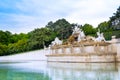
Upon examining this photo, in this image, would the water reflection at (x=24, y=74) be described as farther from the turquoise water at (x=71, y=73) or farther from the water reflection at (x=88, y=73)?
the water reflection at (x=88, y=73)

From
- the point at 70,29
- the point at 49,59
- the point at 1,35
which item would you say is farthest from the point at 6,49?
the point at 49,59

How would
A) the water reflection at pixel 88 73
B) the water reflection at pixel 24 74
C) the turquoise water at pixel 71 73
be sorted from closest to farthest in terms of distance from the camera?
the water reflection at pixel 88 73 < the turquoise water at pixel 71 73 < the water reflection at pixel 24 74

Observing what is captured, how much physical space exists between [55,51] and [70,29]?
22201 millimetres

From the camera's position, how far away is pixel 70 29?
5109 centimetres

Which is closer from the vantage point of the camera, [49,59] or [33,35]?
[49,59]

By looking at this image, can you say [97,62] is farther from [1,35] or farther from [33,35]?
[1,35]

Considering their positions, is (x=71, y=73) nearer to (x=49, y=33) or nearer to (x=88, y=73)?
(x=88, y=73)

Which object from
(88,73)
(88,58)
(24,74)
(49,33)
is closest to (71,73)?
(88,73)

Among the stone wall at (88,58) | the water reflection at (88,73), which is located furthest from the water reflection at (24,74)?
the stone wall at (88,58)

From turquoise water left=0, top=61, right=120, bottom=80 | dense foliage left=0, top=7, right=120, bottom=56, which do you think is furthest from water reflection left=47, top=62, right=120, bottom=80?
dense foliage left=0, top=7, right=120, bottom=56

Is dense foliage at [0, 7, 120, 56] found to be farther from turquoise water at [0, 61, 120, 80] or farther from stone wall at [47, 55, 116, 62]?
turquoise water at [0, 61, 120, 80]

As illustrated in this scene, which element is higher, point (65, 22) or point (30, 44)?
point (65, 22)

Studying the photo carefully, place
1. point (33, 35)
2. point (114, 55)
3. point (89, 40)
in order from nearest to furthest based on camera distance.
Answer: point (114, 55) → point (89, 40) → point (33, 35)

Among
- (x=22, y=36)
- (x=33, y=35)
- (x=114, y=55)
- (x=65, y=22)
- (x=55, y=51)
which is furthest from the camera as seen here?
(x=22, y=36)
